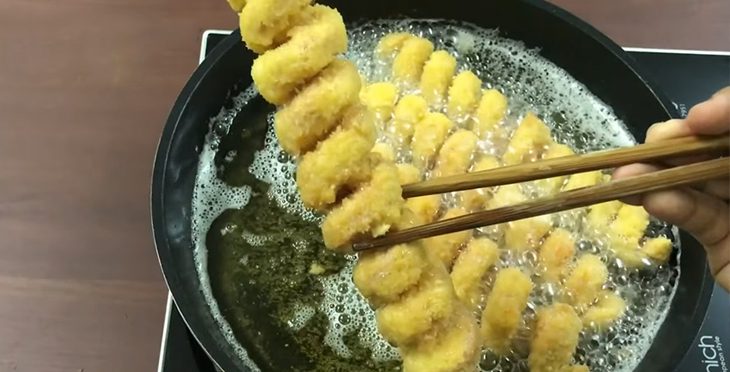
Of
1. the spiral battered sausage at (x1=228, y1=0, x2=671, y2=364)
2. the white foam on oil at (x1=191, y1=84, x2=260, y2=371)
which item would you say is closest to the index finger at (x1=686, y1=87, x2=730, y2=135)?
the spiral battered sausage at (x1=228, y1=0, x2=671, y2=364)

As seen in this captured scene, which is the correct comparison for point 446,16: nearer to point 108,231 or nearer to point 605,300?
point 605,300

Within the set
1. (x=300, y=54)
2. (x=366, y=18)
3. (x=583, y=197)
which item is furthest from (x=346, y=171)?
(x=366, y=18)

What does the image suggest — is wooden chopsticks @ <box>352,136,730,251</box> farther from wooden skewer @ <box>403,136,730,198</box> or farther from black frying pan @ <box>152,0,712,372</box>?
black frying pan @ <box>152,0,712,372</box>

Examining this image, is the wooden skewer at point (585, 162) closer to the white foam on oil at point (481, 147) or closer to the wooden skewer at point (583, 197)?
the wooden skewer at point (583, 197)

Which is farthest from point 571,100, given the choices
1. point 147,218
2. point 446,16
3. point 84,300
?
point 84,300

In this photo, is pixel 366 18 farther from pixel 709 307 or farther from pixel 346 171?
pixel 709 307
